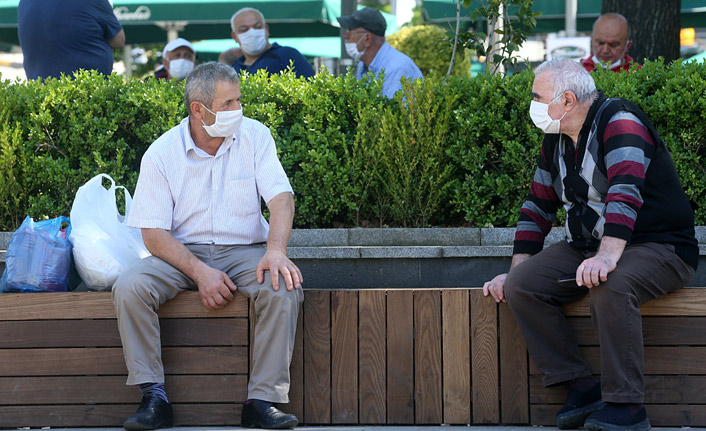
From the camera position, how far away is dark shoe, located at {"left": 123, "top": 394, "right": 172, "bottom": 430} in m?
3.74

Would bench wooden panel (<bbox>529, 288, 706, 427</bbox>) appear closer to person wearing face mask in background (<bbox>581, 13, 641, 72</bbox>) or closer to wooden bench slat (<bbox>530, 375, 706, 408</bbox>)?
wooden bench slat (<bbox>530, 375, 706, 408</bbox>)

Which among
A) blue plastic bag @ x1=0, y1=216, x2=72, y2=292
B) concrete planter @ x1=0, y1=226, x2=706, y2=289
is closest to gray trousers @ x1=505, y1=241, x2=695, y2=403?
concrete planter @ x1=0, y1=226, x2=706, y2=289

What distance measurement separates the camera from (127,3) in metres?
9.90

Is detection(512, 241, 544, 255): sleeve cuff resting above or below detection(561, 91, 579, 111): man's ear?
below

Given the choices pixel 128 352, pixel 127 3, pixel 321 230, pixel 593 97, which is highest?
pixel 127 3

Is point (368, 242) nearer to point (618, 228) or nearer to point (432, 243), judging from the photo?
point (432, 243)

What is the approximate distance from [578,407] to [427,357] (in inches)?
26.8

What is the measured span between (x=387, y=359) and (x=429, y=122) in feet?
5.00

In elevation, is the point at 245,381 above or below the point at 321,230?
below

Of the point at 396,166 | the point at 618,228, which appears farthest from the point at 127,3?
the point at 618,228

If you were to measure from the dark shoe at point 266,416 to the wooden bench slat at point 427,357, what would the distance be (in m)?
0.58

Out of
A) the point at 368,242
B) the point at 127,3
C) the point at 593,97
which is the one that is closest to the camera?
the point at 593,97

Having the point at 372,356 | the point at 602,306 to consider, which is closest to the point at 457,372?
the point at 372,356

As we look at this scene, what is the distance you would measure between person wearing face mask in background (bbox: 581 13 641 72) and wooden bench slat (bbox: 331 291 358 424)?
3084mm
